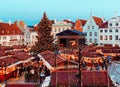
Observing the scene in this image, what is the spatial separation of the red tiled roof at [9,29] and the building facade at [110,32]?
17.6m

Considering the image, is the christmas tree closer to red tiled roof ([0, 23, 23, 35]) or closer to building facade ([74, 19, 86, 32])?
red tiled roof ([0, 23, 23, 35])

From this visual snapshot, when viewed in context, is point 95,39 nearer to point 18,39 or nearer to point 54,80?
point 18,39

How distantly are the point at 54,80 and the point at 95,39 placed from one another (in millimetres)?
40301

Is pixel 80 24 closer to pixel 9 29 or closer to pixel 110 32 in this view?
pixel 110 32

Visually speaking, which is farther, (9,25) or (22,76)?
(9,25)

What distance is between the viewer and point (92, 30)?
5153cm

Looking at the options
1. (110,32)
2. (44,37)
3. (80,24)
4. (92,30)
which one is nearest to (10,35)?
(80,24)

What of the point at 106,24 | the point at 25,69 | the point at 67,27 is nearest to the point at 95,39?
the point at 106,24

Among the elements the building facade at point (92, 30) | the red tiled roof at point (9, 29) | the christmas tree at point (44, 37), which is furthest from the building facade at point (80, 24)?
the christmas tree at point (44, 37)

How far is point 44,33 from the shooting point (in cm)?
3488

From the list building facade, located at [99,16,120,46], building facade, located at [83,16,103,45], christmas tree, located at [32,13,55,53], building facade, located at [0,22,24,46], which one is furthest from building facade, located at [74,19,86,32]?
christmas tree, located at [32,13,55,53]

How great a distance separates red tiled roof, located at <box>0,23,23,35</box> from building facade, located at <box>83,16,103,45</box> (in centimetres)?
1435

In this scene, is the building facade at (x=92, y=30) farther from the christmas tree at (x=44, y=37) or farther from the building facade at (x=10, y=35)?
the christmas tree at (x=44, y=37)

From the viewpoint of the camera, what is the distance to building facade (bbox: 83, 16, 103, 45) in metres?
51.2
